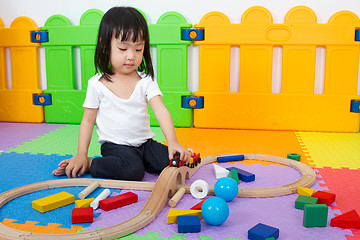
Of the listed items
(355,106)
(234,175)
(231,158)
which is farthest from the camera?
(355,106)

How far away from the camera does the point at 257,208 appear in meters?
0.92

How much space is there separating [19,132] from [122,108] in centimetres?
80

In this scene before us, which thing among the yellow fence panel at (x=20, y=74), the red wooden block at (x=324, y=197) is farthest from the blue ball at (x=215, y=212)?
the yellow fence panel at (x=20, y=74)

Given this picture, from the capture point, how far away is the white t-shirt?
47.9 inches

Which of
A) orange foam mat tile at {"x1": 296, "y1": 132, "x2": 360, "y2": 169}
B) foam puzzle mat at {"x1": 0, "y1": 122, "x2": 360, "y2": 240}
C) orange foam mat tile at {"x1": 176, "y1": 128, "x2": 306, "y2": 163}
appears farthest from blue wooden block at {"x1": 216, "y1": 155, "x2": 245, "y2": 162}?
orange foam mat tile at {"x1": 296, "y1": 132, "x2": 360, "y2": 169}

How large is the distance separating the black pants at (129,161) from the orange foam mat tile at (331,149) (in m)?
0.51

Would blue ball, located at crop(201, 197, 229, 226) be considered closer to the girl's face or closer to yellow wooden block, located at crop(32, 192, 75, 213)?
yellow wooden block, located at crop(32, 192, 75, 213)

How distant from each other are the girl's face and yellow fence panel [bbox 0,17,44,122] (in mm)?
987

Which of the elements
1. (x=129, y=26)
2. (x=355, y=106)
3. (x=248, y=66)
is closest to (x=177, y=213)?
(x=129, y=26)

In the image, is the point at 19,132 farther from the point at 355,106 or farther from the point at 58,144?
the point at 355,106

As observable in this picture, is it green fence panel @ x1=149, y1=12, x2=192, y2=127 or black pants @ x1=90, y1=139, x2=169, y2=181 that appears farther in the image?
green fence panel @ x1=149, y1=12, x2=192, y2=127

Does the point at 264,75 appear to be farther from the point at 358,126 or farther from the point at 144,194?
the point at 144,194

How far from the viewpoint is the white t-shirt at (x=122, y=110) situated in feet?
3.99

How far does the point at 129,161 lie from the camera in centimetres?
116
